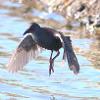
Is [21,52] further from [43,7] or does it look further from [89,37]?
[43,7]

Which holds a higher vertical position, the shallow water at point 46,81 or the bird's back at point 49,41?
the bird's back at point 49,41

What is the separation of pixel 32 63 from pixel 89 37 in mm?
3512

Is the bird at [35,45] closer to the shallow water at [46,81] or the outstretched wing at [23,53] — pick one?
the outstretched wing at [23,53]

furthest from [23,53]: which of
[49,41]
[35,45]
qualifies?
[49,41]

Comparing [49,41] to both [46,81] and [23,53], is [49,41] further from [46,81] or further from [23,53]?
[46,81]

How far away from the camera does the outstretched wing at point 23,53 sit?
1119cm

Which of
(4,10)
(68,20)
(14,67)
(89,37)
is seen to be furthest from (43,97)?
(4,10)

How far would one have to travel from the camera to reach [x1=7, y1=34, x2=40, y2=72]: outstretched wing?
11.2 m

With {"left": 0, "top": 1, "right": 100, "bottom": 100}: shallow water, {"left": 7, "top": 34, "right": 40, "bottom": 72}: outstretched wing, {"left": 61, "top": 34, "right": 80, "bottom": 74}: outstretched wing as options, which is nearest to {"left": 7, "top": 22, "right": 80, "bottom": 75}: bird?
{"left": 7, "top": 34, "right": 40, "bottom": 72}: outstretched wing

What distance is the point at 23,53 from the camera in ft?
37.8

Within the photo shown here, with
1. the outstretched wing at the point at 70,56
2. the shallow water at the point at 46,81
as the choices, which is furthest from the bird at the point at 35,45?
the shallow water at the point at 46,81

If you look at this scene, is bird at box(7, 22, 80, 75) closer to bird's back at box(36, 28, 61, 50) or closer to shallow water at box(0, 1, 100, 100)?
bird's back at box(36, 28, 61, 50)

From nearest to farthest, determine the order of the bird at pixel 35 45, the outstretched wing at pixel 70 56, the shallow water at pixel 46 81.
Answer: the outstretched wing at pixel 70 56 → the bird at pixel 35 45 → the shallow water at pixel 46 81

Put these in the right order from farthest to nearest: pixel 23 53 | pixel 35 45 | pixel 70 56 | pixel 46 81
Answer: pixel 46 81
pixel 35 45
pixel 23 53
pixel 70 56
